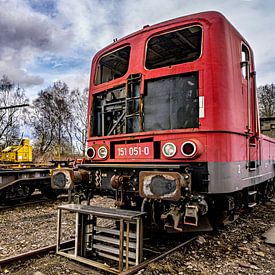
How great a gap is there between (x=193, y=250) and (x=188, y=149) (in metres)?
1.45

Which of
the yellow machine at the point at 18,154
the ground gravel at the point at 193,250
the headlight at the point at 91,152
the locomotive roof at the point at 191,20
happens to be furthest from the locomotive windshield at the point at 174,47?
the yellow machine at the point at 18,154

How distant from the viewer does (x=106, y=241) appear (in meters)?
3.66

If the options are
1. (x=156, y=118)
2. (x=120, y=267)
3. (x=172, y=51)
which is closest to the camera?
(x=120, y=267)

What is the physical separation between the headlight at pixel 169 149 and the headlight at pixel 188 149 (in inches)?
5.3

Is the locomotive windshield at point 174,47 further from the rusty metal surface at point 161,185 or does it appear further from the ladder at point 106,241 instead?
the ladder at point 106,241

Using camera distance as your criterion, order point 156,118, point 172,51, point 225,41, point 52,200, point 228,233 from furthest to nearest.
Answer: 1. point 52,200
2. point 228,233
3. point 172,51
4. point 156,118
5. point 225,41

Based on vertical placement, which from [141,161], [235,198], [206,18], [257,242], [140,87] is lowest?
[257,242]

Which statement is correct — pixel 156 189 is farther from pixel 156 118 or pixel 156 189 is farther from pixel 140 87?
pixel 140 87

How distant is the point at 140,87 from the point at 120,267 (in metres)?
2.42

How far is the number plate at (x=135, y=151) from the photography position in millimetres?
3994

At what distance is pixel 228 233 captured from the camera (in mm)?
4941

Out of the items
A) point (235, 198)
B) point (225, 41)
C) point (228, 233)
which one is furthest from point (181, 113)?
point (228, 233)

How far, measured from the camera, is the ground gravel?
333cm

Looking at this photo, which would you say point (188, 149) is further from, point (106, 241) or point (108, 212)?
point (106, 241)
